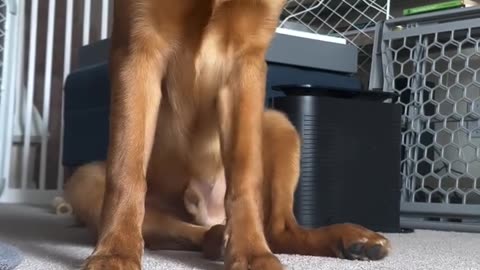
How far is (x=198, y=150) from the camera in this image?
Result: 117 centimetres

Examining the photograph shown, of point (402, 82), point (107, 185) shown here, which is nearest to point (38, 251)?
point (107, 185)

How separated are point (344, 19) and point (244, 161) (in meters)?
1.36

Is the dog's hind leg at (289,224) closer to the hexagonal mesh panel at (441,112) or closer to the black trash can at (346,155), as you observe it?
the black trash can at (346,155)

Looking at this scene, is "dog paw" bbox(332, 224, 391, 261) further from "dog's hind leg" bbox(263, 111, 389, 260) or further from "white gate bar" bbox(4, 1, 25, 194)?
"white gate bar" bbox(4, 1, 25, 194)

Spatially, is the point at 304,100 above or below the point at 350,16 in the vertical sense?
below

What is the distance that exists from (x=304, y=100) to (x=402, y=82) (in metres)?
0.64

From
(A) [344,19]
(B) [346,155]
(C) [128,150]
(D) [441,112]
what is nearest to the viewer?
(C) [128,150]

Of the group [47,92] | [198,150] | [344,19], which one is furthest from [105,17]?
[198,150]

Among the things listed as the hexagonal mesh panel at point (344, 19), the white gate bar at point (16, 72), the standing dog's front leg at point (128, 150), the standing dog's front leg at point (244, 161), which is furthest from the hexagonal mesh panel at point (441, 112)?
the white gate bar at point (16, 72)

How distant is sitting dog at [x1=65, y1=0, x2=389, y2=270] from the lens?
96 cm

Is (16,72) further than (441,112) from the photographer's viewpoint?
Yes

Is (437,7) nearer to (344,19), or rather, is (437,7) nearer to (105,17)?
(344,19)

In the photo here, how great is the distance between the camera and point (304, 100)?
59.9 inches

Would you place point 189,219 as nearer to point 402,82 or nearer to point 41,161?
point 402,82
